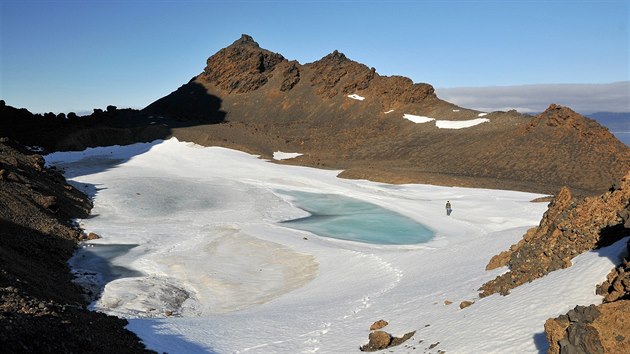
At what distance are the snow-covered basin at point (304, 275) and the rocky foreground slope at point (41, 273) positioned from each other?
1191 millimetres

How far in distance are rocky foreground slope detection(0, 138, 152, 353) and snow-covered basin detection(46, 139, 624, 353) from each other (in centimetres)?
119

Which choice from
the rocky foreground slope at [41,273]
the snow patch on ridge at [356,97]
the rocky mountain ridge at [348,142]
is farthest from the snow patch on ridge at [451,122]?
the rocky foreground slope at [41,273]

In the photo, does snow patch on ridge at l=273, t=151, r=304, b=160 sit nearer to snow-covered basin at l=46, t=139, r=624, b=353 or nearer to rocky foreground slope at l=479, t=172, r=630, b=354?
snow-covered basin at l=46, t=139, r=624, b=353

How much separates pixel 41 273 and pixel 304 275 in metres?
10.0

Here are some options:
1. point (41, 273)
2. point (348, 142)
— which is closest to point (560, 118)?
point (348, 142)

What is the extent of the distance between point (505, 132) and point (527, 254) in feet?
171

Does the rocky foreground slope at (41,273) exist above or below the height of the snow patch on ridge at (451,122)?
below

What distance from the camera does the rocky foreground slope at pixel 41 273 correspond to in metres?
10.1

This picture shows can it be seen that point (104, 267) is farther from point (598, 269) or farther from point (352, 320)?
point (598, 269)

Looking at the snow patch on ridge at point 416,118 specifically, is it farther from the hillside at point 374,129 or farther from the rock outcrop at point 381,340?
the rock outcrop at point 381,340

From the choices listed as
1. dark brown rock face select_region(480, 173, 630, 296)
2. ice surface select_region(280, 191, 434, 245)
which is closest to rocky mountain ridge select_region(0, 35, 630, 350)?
dark brown rock face select_region(480, 173, 630, 296)

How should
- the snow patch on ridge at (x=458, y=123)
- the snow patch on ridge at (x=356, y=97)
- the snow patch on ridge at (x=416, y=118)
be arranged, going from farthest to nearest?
the snow patch on ridge at (x=356, y=97)
the snow patch on ridge at (x=416, y=118)
the snow patch on ridge at (x=458, y=123)

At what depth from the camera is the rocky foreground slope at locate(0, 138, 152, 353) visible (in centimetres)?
1015

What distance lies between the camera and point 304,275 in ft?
78.1
